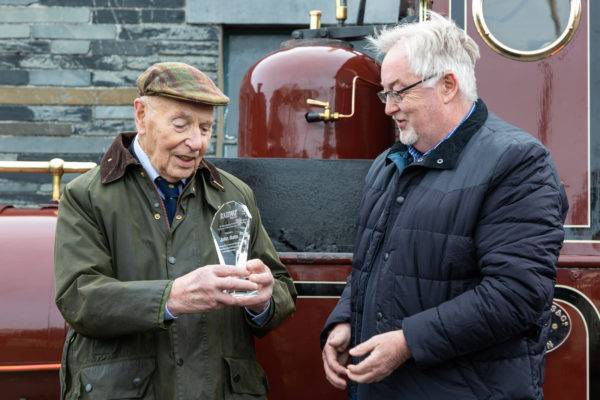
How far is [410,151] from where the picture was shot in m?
2.15

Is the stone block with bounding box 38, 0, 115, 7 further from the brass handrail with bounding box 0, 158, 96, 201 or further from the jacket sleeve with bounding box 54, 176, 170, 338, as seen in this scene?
the jacket sleeve with bounding box 54, 176, 170, 338

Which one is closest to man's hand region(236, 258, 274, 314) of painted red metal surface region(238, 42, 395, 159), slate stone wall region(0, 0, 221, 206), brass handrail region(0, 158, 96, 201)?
painted red metal surface region(238, 42, 395, 159)

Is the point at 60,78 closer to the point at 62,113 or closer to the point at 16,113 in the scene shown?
the point at 62,113

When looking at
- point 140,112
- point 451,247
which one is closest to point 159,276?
point 140,112

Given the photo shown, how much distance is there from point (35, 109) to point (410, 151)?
576 cm

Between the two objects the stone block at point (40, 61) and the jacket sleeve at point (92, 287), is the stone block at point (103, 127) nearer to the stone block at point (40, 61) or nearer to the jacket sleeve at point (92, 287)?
the stone block at point (40, 61)

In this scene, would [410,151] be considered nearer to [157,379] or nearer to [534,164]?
[534,164]

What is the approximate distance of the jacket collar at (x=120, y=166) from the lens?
6.81 ft

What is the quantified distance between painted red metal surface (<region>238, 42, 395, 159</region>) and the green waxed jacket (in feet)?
2.64

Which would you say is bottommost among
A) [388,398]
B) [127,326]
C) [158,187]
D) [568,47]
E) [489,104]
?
[388,398]

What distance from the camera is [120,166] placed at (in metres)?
2.09

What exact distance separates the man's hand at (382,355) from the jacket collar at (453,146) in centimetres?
39

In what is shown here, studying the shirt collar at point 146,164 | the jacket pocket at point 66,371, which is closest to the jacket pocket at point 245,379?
the jacket pocket at point 66,371

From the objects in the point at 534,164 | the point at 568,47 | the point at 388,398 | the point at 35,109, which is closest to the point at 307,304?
the point at 388,398
